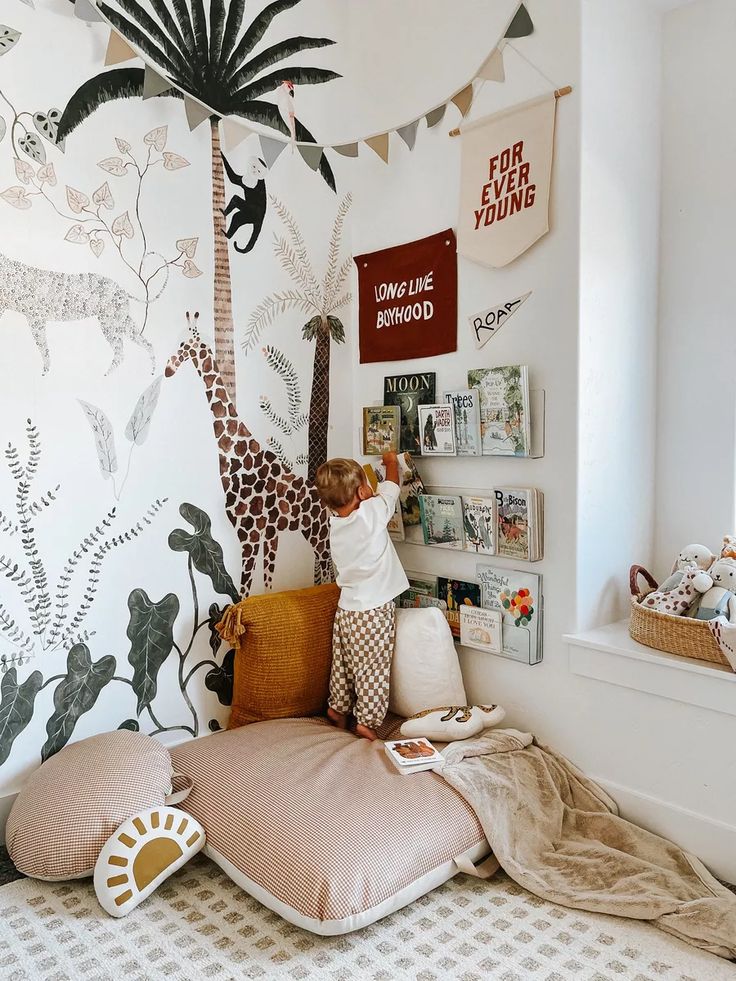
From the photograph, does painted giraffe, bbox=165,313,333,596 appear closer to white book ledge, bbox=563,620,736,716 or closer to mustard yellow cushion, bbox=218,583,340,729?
mustard yellow cushion, bbox=218,583,340,729

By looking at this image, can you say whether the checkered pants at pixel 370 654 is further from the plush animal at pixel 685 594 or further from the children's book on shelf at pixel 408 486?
the plush animal at pixel 685 594

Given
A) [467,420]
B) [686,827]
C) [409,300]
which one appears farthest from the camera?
[409,300]

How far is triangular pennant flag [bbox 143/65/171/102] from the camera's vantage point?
7.60 ft

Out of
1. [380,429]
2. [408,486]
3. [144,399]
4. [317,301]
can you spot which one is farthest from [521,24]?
[144,399]

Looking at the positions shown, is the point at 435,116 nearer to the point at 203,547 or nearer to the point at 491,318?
the point at 491,318

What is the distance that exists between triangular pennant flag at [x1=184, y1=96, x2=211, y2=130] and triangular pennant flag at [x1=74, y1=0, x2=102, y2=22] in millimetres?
314

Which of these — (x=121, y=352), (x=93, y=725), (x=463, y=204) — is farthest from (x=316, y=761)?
(x=463, y=204)

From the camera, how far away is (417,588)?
2.75 metres

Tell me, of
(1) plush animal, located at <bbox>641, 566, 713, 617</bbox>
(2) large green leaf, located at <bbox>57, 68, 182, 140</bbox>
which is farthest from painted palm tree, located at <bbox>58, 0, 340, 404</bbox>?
(1) plush animal, located at <bbox>641, 566, 713, 617</bbox>

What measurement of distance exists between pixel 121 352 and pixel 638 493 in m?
1.64

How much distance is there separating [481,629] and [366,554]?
44cm

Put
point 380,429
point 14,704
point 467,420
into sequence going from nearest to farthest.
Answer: point 14,704 → point 467,420 → point 380,429

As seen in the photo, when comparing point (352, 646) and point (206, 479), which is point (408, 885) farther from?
point (206, 479)

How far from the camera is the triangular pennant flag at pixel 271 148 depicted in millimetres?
2557
